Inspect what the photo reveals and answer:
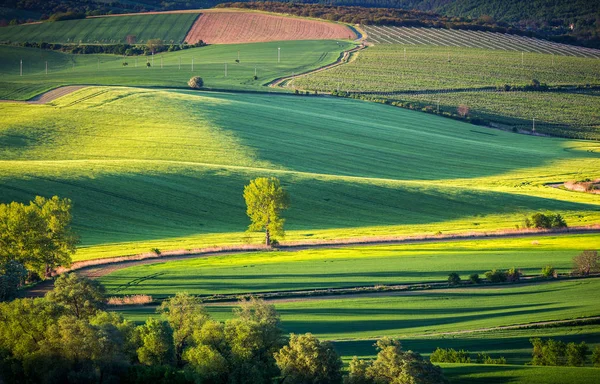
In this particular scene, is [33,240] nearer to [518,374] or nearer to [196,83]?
[518,374]

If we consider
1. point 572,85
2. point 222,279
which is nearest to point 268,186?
point 222,279

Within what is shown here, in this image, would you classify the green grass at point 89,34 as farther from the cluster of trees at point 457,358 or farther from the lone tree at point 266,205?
the cluster of trees at point 457,358

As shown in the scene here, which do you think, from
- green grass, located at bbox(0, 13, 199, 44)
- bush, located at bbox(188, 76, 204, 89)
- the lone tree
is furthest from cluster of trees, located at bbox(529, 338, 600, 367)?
green grass, located at bbox(0, 13, 199, 44)

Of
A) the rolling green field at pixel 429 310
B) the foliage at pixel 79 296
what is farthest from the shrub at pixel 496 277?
the foliage at pixel 79 296

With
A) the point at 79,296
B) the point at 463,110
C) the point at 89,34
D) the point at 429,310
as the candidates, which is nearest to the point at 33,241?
the point at 79,296

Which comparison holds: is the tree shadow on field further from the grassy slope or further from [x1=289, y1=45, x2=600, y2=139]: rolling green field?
[x1=289, y1=45, x2=600, y2=139]: rolling green field

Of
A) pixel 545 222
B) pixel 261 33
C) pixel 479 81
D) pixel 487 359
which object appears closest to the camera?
pixel 487 359
